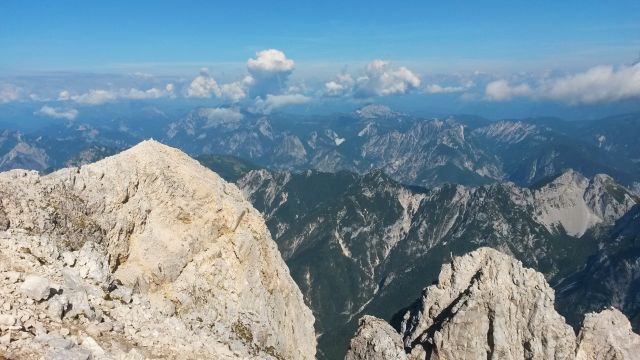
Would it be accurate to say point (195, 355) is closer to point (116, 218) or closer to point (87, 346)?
point (87, 346)

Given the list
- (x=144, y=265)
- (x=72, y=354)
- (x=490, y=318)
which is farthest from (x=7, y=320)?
(x=490, y=318)

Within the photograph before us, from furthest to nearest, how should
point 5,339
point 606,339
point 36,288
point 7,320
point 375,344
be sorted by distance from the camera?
1. point 606,339
2. point 375,344
3. point 36,288
4. point 7,320
5. point 5,339

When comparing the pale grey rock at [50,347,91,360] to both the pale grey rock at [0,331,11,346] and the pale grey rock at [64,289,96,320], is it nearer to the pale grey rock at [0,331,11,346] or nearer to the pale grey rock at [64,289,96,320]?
the pale grey rock at [0,331,11,346]

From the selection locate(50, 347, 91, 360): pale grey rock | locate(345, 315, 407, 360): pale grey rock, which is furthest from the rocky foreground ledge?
locate(50, 347, 91, 360): pale grey rock

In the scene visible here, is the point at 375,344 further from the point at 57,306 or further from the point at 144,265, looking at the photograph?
the point at 57,306

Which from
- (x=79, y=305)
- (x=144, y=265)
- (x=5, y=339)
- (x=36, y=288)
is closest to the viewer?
(x=5, y=339)

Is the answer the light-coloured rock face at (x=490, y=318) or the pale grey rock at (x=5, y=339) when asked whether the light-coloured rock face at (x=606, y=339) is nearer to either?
the light-coloured rock face at (x=490, y=318)

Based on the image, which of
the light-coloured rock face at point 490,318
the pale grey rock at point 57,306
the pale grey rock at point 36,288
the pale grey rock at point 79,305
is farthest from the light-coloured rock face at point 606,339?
the pale grey rock at point 36,288

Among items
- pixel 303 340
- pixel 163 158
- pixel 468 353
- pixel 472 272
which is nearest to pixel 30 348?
pixel 163 158
